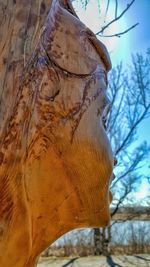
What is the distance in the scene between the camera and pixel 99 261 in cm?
675

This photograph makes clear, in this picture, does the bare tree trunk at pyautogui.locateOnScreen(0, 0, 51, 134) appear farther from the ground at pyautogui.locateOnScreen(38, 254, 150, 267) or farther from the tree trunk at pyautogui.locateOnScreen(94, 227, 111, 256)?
the tree trunk at pyautogui.locateOnScreen(94, 227, 111, 256)

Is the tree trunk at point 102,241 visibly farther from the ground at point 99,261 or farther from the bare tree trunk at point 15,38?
the bare tree trunk at point 15,38

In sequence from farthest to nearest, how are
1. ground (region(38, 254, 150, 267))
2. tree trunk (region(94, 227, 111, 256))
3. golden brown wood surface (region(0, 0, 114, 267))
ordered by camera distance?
1. tree trunk (region(94, 227, 111, 256))
2. ground (region(38, 254, 150, 267))
3. golden brown wood surface (region(0, 0, 114, 267))

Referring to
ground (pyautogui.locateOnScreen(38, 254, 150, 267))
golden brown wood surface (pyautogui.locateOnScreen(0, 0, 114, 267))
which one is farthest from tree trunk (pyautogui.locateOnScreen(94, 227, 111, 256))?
golden brown wood surface (pyautogui.locateOnScreen(0, 0, 114, 267))

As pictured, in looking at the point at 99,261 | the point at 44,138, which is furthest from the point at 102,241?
the point at 44,138

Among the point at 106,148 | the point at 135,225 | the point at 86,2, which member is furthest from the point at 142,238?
the point at 106,148

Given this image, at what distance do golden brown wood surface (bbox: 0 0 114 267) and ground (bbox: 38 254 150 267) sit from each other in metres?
6.21

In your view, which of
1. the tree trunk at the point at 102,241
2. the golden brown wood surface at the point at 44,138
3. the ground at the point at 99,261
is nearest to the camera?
the golden brown wood surface at the point at 44,138

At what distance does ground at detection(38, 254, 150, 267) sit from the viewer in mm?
6375

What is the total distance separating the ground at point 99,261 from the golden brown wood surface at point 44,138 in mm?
6210

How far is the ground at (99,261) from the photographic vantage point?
6375 mm

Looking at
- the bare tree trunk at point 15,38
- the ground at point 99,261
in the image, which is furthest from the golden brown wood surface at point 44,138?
the ground at point 99,261

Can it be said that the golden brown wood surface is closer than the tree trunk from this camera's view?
Yes

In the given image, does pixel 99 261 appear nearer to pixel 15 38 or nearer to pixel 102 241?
pixel 102 241
